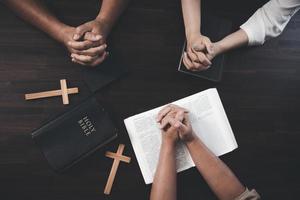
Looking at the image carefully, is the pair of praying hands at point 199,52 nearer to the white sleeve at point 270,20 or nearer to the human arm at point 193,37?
the human arm at point 193,37

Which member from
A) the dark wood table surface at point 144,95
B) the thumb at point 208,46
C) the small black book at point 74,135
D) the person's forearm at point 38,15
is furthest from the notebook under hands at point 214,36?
the person's forearm at point 38,15

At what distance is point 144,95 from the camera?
112 cm

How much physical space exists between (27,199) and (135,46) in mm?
695

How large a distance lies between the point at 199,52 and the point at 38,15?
59 centimetres

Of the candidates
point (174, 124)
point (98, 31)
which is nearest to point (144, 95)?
point (174, 124)

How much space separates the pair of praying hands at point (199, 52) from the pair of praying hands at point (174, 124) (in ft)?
0.55

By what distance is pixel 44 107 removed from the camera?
1.09m

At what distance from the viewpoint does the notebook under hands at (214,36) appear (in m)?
1.12

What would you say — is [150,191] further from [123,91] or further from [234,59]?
[234,59]

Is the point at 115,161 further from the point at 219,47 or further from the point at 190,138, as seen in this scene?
the point at 219,47

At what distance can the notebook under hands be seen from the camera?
112cm

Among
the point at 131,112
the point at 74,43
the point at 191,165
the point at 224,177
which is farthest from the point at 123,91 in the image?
the point at 224,177

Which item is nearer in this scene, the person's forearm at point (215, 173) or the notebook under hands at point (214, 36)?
the person's forearm at point (215, 173)

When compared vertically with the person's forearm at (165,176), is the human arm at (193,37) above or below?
above
